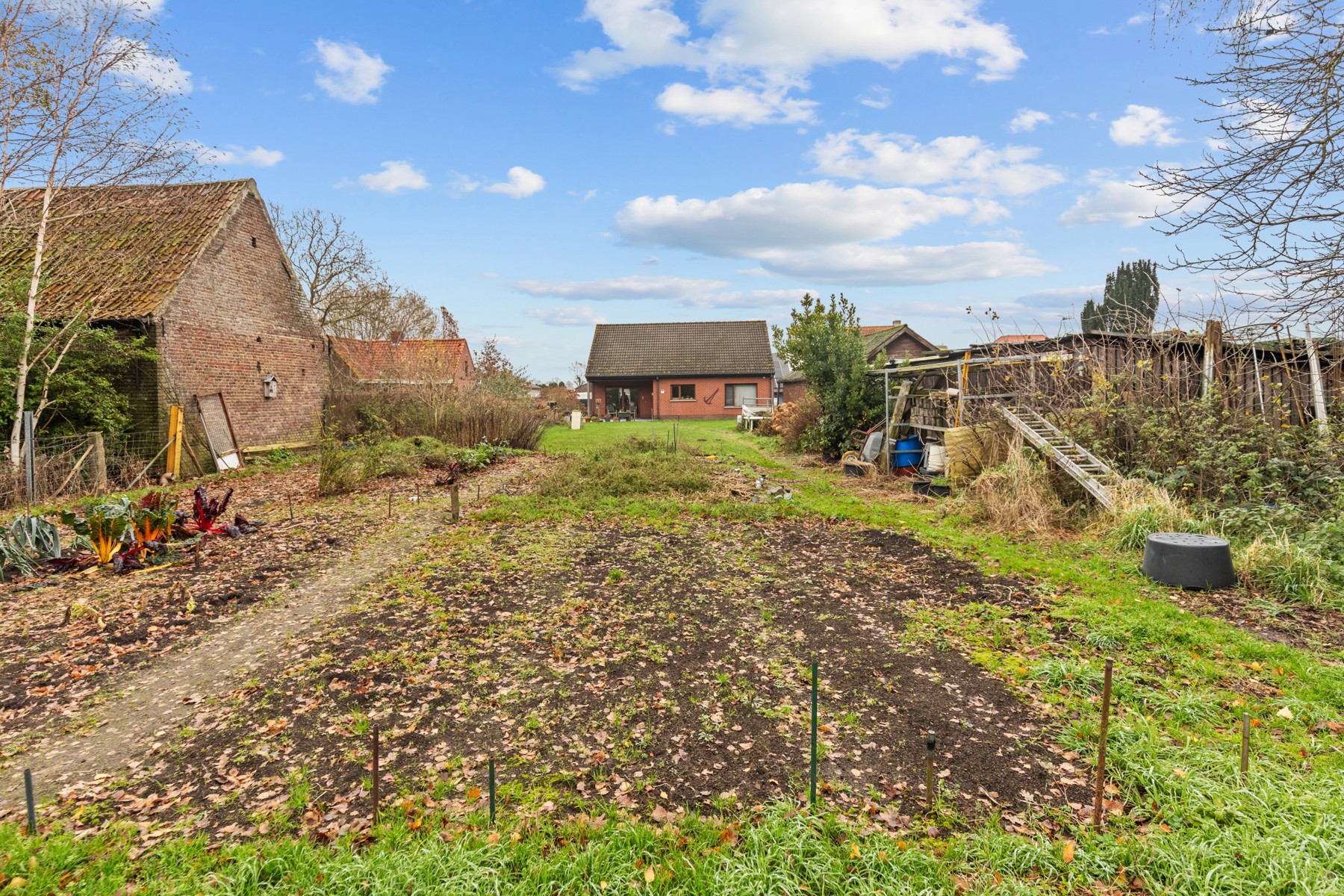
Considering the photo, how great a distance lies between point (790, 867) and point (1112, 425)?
877 cm

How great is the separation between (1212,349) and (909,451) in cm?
516

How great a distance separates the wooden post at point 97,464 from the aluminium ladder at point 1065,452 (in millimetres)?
15144

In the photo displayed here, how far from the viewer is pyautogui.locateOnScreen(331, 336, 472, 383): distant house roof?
1948 cm

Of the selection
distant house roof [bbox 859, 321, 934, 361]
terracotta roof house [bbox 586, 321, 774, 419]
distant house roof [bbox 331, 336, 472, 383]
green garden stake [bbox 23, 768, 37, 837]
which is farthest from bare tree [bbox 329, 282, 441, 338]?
green garden stake [bbox 23, 768, 37, 837]

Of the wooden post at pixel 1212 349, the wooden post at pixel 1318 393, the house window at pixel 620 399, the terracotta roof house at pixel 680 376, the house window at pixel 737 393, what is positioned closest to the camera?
the wooden post at pixel 1318 393

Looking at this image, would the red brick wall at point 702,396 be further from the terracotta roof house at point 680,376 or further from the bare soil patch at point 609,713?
the bare soil patch at point 609,713

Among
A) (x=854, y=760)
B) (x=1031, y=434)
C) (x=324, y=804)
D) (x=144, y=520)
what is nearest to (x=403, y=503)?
(x=144, y=520)

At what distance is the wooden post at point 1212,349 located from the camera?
29.7 ft

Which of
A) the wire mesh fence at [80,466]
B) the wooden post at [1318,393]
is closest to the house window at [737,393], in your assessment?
the wire mesh fence at [80,466]

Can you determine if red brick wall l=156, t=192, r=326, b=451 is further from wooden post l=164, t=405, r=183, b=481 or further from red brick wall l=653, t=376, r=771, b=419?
red brick wall l=653, t=376, r=771, b=419

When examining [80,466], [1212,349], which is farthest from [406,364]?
[1212,349]

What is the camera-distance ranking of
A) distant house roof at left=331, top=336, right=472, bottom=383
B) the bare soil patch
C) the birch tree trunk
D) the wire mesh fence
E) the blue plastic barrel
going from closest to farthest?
the bare soil patch, the wire mesh fence, the birch tree trunk, the blue plastic barrel, distant house roof at left=331, top=336, right=472, bottom=383

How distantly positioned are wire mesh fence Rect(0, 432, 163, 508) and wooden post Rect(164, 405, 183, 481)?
0.21 metres

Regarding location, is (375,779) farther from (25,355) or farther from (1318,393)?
(25,355)
